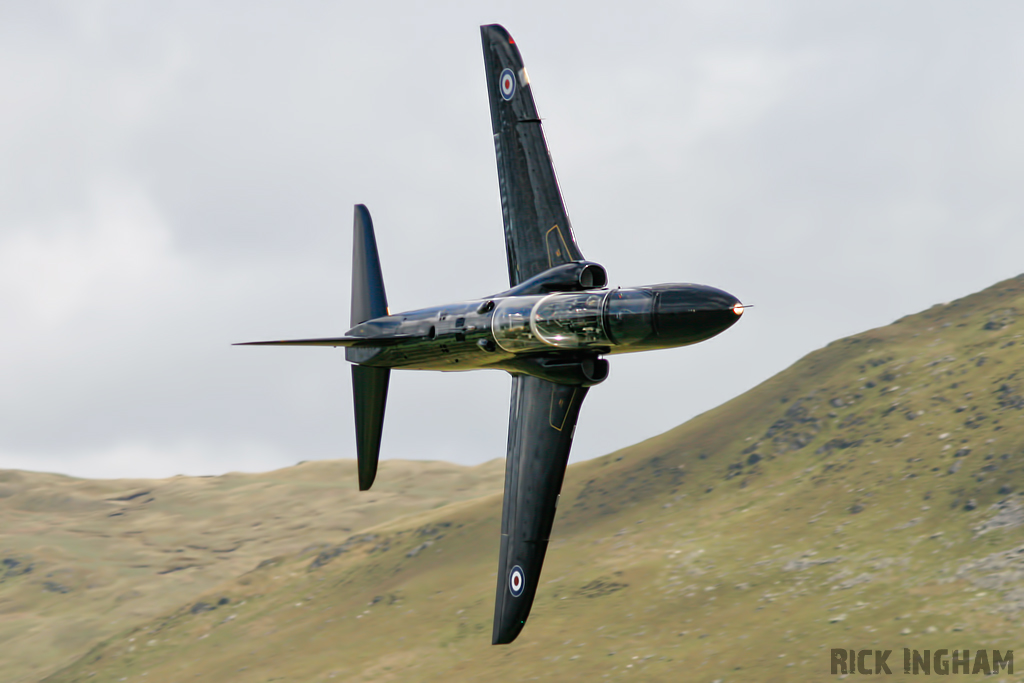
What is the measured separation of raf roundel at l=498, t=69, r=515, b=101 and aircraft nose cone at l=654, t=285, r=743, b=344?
11925 millimetres

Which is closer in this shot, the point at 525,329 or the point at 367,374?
the point at 525,329

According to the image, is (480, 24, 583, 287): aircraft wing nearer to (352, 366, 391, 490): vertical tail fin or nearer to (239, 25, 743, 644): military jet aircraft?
(239, 25, 743, 644): military jet aircraft

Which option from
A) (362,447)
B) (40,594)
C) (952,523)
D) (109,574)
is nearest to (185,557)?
(109,574)

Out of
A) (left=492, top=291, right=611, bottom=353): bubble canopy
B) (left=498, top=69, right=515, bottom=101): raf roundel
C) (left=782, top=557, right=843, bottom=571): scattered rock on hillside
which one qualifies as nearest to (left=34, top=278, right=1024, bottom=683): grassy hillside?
(left=782, top=557, right=843, bottom=571): scattered rock on hillside

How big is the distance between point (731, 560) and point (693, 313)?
124218 millimetres

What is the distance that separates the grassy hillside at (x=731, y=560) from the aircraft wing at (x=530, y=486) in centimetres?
9125

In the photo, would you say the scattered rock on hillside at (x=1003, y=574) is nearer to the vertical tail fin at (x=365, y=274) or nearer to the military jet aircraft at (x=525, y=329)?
the military jet aircraft at (x=525, y=329)

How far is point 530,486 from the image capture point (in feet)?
97.8

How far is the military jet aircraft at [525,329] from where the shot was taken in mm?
26406

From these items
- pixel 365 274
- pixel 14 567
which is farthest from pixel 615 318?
pixel 14 567

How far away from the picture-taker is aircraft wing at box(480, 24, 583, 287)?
105 feet

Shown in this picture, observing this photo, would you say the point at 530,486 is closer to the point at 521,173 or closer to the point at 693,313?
the point at 693,313

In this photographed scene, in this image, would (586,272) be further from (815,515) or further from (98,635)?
(98,635)

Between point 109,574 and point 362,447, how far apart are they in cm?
18319
